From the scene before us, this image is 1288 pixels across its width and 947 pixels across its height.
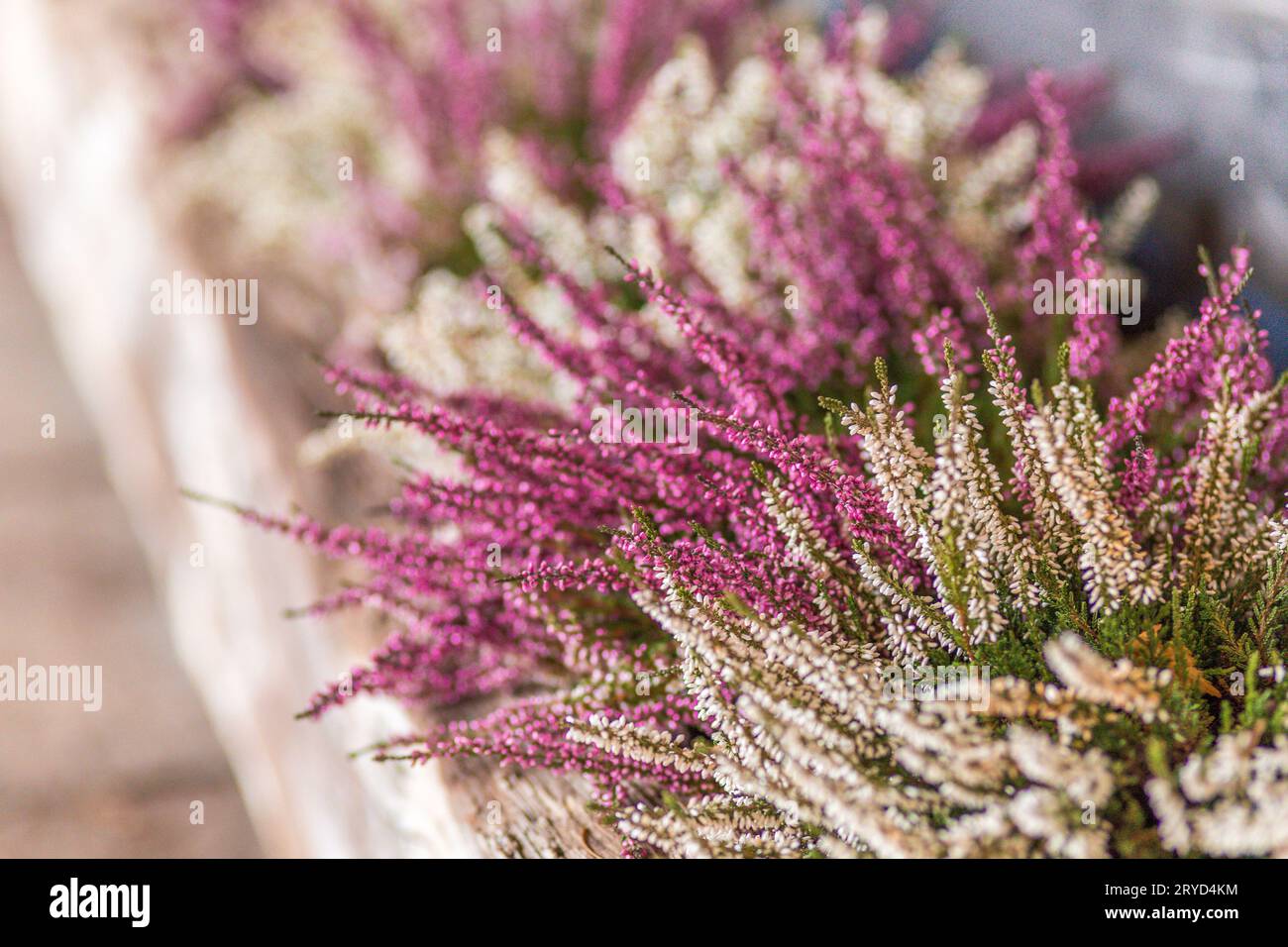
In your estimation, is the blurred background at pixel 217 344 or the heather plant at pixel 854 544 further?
the blurred background at pixel 217 344

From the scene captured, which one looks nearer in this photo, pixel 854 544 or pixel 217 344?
pixel 854 544

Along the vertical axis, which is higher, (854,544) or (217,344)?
(217,344)

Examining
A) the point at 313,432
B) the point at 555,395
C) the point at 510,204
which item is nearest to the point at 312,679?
the point at 313,432

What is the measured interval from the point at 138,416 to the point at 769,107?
1.38 meters

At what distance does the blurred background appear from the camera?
1166 mm

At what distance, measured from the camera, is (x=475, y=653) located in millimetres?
969

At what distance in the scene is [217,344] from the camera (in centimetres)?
149

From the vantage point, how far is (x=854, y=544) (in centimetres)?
65

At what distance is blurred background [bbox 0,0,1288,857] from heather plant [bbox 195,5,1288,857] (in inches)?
8.6

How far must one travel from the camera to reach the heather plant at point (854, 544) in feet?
1.91

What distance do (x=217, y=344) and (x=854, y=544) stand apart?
1158mm

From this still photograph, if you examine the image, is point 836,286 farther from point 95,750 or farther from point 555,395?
point 95,750

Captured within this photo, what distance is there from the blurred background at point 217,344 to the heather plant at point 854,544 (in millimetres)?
219
